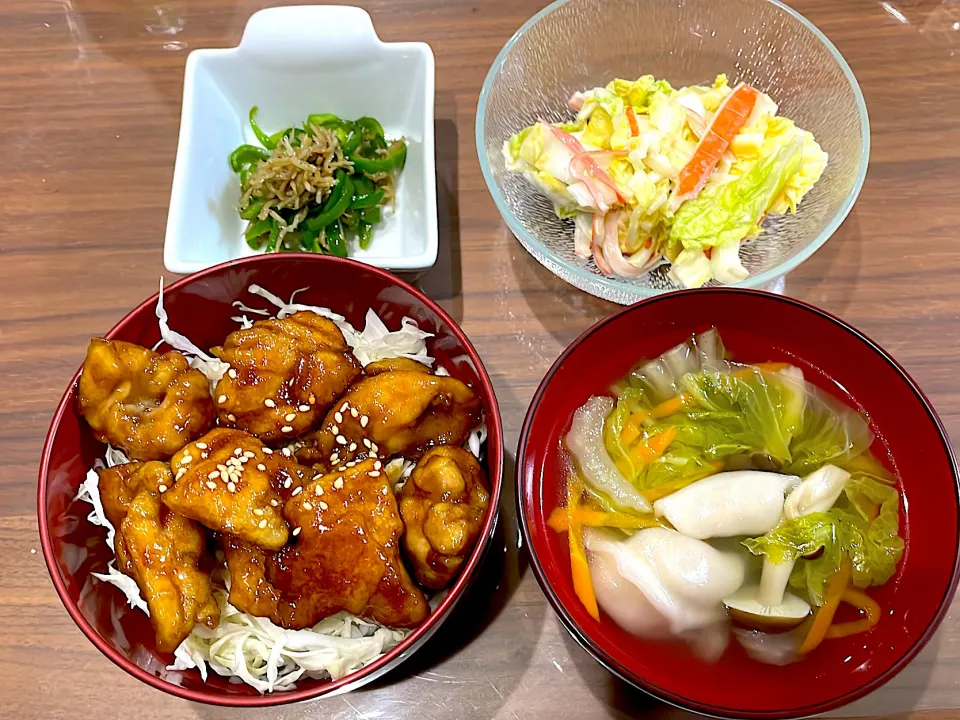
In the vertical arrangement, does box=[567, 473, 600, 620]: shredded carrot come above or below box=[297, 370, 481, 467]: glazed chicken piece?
below

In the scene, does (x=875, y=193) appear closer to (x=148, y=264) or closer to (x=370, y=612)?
(x=370, y=612)

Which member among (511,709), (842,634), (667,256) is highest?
(667,256)

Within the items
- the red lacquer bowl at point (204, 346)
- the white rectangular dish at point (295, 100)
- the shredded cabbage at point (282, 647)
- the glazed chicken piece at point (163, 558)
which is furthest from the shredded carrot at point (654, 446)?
the glazed chicken piece at point (163, 558)

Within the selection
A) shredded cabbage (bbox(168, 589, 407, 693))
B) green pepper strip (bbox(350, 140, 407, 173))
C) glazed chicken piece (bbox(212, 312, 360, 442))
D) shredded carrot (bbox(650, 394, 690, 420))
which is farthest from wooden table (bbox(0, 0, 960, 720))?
glazed chicken piece (bbox(212, 312, 360, 442))

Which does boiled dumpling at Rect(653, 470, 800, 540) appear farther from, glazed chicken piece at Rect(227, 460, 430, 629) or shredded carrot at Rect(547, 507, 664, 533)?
glazed chicken piece at Rect(227, 460, 430, 629)

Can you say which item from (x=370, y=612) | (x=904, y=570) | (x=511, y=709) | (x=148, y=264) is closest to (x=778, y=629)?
(x=904, y=570)

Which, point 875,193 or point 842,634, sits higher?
point 875,193
